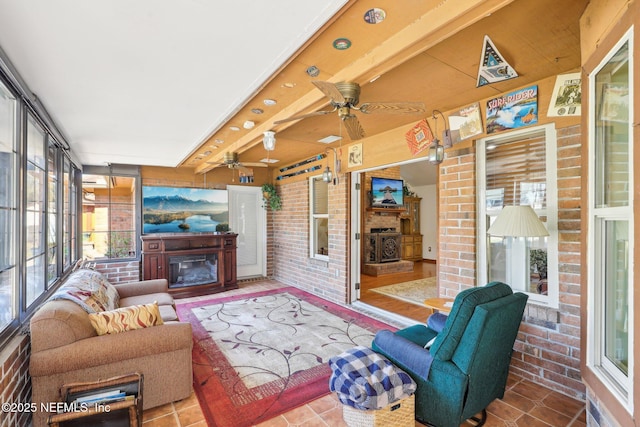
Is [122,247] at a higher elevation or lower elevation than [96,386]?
higher

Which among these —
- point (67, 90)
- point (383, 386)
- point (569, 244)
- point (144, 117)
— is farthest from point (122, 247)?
point (569, 244)

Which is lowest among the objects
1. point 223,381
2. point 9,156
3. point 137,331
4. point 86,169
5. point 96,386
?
point 223,381

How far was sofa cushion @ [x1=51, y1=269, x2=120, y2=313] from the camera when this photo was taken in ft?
7.36

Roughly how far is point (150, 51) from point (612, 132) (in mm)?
2521

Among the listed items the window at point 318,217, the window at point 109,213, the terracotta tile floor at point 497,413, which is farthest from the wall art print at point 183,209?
the terracotta tile floor at point 497,413

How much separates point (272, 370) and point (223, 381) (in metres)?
0.42

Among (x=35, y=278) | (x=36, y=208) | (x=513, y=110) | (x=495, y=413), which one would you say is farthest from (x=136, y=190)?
(x=495, y=413)

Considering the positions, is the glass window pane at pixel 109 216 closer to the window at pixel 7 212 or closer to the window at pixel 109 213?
the window at pixel 109 213

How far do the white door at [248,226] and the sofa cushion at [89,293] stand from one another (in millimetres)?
3179

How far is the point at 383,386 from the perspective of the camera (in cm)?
175

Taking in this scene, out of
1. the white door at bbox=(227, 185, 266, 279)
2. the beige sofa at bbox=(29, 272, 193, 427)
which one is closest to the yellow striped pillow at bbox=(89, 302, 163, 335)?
the beige sofa at bbox=(29, 272, 193, 427)

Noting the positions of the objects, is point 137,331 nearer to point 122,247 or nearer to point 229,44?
point 229,44

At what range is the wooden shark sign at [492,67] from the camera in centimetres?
190

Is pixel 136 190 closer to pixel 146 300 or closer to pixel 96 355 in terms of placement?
pixel 146 300
